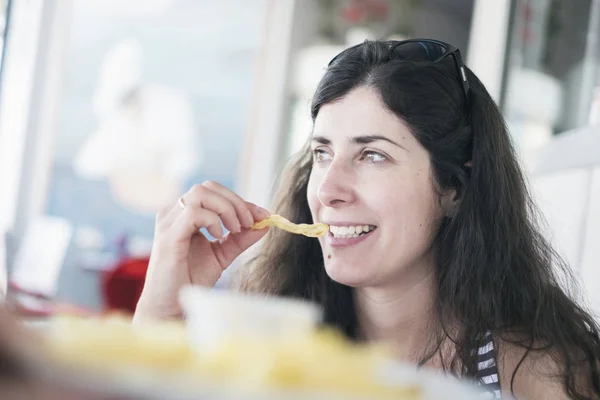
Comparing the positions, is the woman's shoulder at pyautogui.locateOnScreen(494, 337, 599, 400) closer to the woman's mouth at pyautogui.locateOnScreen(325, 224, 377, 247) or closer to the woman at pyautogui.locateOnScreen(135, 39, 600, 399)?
the woman at pyautogui.locateOnScreen(135, 39, 600, 399)

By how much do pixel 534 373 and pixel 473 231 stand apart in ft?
1.11

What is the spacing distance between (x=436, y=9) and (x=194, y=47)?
7.81ft

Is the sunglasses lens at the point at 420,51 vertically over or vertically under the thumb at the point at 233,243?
over

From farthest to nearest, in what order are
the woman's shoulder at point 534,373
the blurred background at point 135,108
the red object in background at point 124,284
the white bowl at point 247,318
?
the blurred background at point 135,108, the red object in background at point 124,284, the woman's shoulder at point 534,373, the white bowl at point 247,318

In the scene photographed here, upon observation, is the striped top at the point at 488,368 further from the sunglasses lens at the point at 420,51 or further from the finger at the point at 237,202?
the sunglasses lens at the point at 420,51

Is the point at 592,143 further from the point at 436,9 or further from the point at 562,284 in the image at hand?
the point at 436,9

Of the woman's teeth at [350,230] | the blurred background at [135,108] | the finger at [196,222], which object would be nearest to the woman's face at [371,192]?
the woman's teeth at [350,230]

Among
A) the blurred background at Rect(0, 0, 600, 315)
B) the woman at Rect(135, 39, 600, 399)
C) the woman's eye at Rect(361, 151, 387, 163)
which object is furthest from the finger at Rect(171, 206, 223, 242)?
the blurred background at Rect(0, 0, 600, 315)

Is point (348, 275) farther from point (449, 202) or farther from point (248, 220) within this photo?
point (449, 202)

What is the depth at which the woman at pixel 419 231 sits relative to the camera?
4.67ft

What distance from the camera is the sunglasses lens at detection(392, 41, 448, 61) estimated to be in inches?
63.1

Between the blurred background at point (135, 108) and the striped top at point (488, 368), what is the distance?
3.39 metres

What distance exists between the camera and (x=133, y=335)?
14.8 inches

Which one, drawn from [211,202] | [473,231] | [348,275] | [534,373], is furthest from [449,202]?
[211,202]
